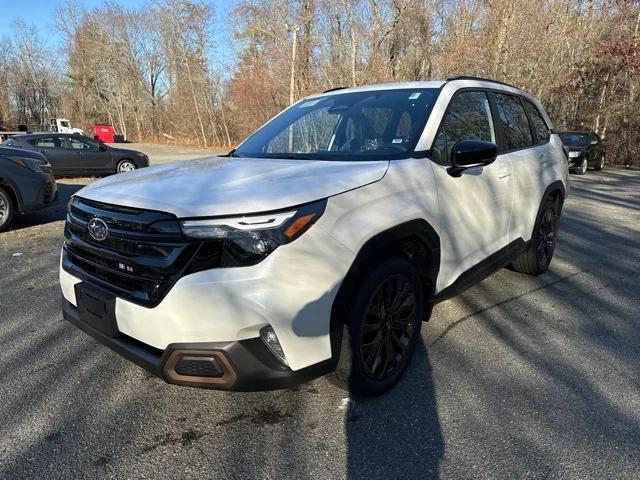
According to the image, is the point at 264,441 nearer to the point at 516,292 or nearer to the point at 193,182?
the point at 193,182

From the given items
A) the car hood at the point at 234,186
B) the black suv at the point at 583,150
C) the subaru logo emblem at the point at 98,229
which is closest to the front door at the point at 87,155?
the car hood at the point at 234,186

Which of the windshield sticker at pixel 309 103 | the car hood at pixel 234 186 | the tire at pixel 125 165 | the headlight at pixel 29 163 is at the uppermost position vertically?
the windshield sticker at pixel 309 103

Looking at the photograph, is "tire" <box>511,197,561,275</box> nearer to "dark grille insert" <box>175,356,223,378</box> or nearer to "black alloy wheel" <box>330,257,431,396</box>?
"black alloy wheel" <box>330,257,431,396</box>

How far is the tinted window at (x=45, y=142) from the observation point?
1318cm

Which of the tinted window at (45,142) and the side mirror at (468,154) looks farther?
the tinted window at (45,142)

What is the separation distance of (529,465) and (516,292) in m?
2.52

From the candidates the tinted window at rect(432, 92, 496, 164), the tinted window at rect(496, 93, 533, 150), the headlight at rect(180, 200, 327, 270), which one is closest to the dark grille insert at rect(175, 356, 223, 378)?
the headlight at rect(180, 200, 327, 270)

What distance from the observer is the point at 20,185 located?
7.12m

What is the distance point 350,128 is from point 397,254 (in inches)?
43.2

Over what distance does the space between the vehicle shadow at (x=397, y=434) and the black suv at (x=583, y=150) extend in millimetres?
15861

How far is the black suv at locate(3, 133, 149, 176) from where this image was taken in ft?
43.2

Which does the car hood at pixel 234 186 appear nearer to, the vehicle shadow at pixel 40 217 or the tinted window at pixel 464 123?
the tinted window at pixel 464 123

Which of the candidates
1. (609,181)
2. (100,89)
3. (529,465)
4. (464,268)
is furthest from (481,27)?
(100,89)

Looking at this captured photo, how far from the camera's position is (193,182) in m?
2.48
